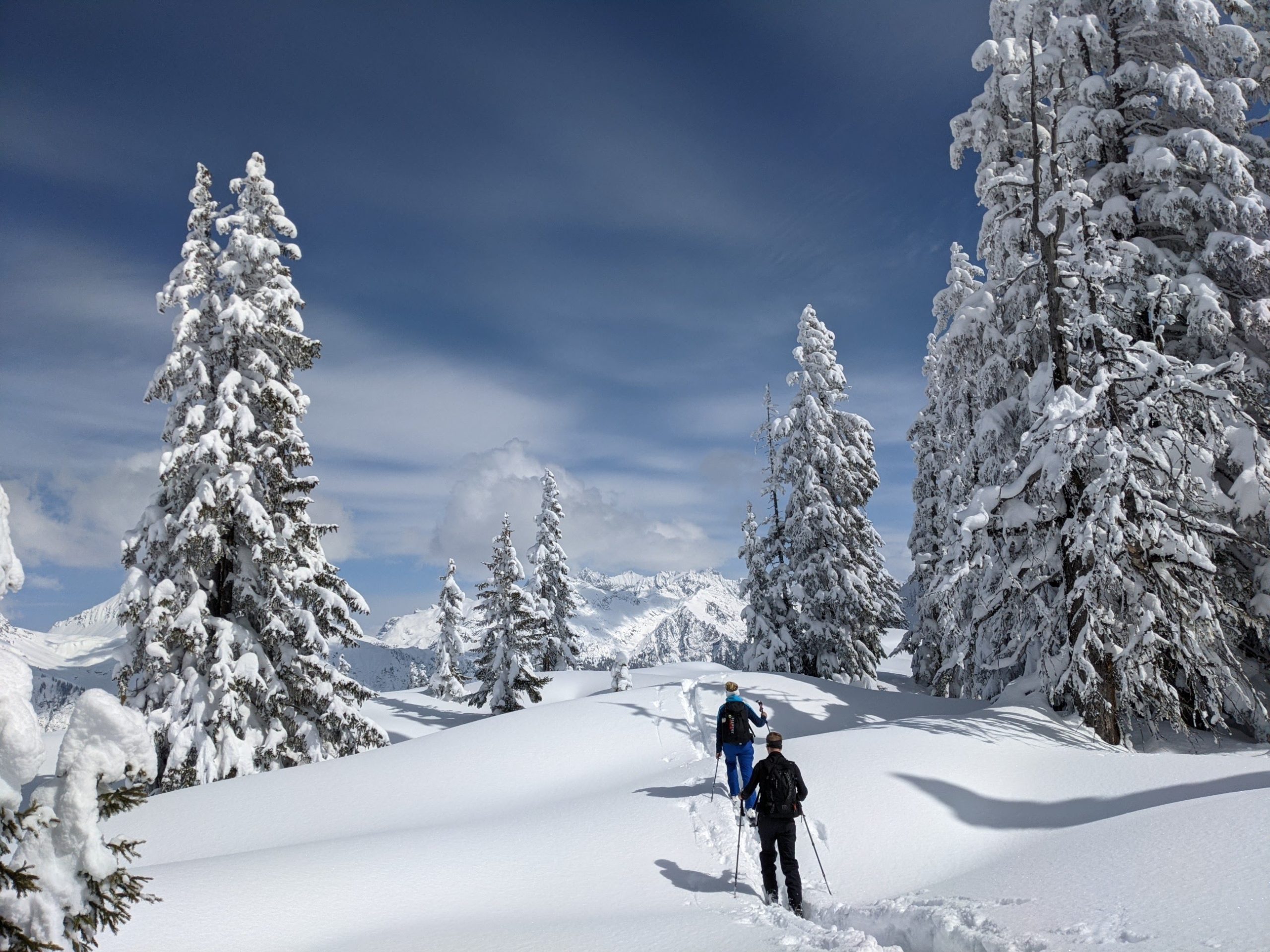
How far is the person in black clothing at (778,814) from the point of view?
7.35m

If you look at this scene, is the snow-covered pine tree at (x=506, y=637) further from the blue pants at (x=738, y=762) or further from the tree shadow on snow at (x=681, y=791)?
the blue pants at (x=738, y=762)

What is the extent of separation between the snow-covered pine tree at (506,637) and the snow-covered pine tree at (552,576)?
25.1ft

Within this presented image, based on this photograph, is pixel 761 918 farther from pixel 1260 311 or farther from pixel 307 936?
pixel 1260 311

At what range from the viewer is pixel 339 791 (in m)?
12.4

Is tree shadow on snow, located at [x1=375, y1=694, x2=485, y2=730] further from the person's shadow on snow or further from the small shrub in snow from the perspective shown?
the person's shadow on snow

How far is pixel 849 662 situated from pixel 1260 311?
1794 centimetres

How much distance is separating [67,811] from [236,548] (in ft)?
46.0

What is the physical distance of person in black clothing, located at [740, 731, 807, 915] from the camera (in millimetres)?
7348

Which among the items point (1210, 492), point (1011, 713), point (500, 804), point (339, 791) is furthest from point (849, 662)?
point (339, 791)

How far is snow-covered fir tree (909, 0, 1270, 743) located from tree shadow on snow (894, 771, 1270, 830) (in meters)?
2.83

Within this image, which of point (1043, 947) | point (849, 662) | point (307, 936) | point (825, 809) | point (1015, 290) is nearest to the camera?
point (1043, 947)

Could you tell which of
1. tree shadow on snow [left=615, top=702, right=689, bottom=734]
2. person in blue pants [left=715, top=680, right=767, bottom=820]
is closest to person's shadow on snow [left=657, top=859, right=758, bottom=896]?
person in blue pants [left=715, top=680, right=767, bottom=820]

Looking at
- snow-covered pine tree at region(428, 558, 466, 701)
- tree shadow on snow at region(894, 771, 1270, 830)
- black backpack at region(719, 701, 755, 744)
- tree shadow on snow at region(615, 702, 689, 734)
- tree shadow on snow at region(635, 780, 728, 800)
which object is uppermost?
snow-covered pine tree at region(428, 558, 466, 701)

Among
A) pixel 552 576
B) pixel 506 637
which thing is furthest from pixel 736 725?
pixel 552 576
